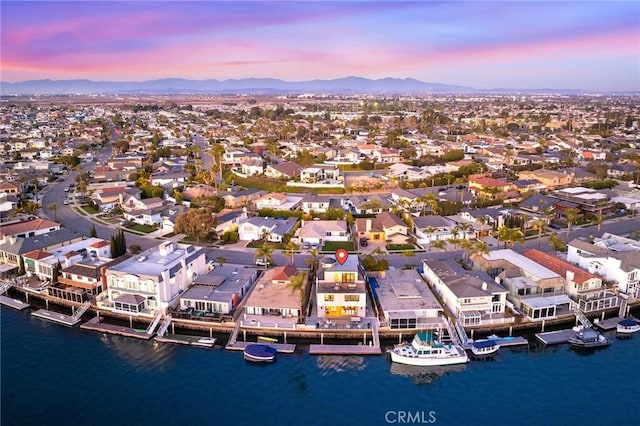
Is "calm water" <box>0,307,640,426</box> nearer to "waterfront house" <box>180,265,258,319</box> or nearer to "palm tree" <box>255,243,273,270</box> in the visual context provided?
"waterfront house" <box>180,265,258,319</box>

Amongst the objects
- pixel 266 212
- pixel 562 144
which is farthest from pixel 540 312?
pixel 562 144

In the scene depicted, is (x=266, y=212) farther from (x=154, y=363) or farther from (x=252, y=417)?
(x=252, y=417)

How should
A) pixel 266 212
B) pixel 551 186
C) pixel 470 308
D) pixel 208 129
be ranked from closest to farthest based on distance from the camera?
pixel 470 308 → pixel 266 212 → pixel 551 186 → pixel 208 129

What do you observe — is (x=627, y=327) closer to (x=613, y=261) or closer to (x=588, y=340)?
(x=588, y=340)

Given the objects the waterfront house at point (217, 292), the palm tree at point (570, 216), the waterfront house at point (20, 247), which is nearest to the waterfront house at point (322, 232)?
the waterfront house at point (217, 292)

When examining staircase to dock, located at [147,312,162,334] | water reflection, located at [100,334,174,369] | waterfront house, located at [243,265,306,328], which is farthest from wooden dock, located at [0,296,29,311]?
waterfront house, located at [243,265,306,328]

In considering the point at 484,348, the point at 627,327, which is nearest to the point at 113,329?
the point at 484,348
